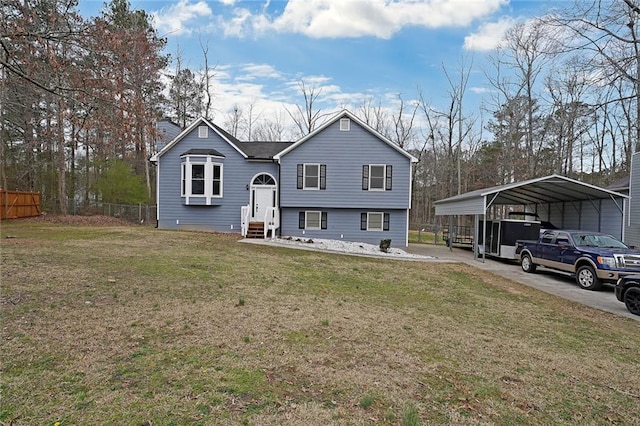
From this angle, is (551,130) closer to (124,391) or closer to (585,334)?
(585,334)

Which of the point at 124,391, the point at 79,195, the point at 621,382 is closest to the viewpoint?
the point at 124,391

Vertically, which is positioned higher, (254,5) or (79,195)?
(254,5)

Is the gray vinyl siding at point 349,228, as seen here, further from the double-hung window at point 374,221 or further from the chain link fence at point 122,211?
the chain link fence at point 122,211

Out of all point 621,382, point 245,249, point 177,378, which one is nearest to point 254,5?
point 245,249

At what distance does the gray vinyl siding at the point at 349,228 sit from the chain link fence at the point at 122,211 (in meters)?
10.8

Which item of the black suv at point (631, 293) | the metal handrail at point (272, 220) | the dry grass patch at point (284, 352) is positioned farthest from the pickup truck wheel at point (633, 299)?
the metal handrail at point (272, 220)

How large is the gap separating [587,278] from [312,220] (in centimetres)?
1221

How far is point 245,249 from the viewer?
13898 mm

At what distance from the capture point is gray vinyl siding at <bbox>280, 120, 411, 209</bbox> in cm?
1923

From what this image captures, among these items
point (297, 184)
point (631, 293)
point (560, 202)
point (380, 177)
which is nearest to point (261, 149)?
point (297, 184)

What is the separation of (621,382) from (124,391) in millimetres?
5333

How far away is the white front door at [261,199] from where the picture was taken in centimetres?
1994

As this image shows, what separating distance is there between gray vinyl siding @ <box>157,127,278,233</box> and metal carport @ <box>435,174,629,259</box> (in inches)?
432

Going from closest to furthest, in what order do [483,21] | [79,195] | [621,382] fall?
1. [621,382]
2. [483,21]
3. [79,195]
